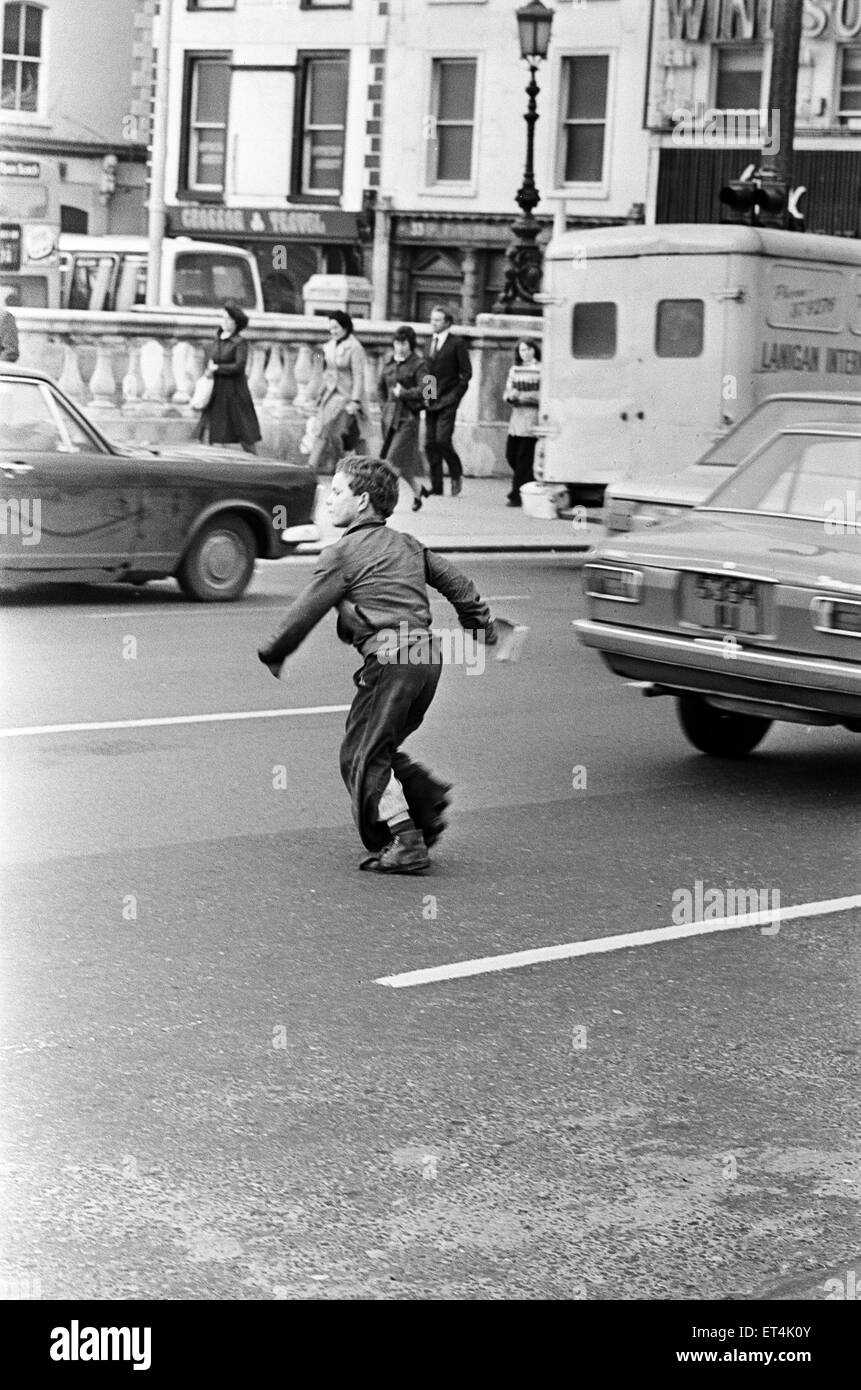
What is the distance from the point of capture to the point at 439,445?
24250 mm

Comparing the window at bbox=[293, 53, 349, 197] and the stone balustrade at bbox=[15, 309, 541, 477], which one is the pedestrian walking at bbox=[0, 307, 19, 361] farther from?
the window at bbox=[293, 53, 349, 197]

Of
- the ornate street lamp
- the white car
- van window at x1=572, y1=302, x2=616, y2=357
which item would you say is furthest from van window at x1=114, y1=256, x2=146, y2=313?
the white car

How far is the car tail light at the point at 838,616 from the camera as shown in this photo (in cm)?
939

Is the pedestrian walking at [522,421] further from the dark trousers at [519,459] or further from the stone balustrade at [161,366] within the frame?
the stone balustrade at [161,366]

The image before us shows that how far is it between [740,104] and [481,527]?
19363 mm

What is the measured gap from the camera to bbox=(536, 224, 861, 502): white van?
19.7m

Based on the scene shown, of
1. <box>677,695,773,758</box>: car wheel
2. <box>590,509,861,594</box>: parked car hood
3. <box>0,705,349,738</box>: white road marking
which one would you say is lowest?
<box>0,705,349,738</box>: white road marking

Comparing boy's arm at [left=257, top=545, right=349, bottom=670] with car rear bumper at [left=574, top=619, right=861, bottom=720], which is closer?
boy's arm at [left=257, top=545, right=349, bottom=670]

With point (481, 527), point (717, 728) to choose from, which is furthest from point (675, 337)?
point (717, 728)

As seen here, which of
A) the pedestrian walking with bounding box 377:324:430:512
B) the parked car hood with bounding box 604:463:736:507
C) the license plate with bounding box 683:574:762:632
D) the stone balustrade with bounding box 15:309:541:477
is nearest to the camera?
the license plate with bounding box 683:574:762:632

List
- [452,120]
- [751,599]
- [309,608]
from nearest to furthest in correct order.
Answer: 1. [309,608]
2. [751,599]
3. [452,120]

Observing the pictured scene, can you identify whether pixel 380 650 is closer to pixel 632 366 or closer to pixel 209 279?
pixel 632 366

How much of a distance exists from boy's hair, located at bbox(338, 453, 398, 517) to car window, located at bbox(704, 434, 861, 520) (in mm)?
2899

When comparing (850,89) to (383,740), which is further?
(850,89)
